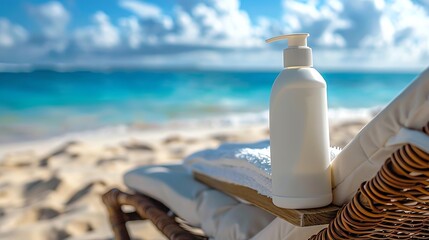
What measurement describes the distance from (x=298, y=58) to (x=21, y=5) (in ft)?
63.0

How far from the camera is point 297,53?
3.13 feet

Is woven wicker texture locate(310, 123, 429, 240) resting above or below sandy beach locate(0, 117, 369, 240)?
above

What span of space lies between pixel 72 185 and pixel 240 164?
2155 millimetres

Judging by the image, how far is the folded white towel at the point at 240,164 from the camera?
113 centimetres

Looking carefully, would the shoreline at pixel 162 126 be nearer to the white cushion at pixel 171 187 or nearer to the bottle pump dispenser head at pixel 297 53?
the white cushion at pixel 171 187

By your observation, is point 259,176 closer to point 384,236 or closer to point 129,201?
point 384,236

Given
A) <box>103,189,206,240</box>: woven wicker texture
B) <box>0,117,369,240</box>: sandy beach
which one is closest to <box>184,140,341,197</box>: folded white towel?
<box>103,189,206,240</box>: woven wicker texture

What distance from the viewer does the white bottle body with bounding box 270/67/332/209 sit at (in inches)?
36.7

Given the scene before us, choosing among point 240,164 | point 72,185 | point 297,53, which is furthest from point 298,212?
point 72,185

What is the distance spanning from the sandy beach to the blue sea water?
2.25 metres

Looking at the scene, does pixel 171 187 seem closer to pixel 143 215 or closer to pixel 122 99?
pixel 143 215

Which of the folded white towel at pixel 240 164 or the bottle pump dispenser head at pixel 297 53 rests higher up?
the bottle pump dispenser head at pixel 297 53

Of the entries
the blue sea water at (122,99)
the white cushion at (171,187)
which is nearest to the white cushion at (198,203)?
the white cushion at (171,187)

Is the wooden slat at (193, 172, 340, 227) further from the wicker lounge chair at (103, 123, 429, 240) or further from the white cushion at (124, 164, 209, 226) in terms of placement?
the white cushion at (124, 164, 209, 226)
